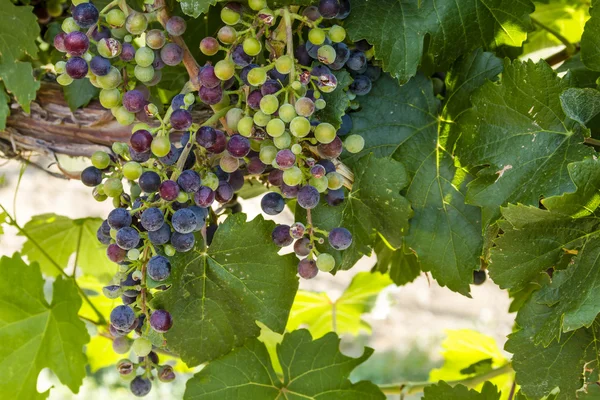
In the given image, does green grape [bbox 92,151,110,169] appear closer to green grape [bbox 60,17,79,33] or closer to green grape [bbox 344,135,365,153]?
green grape [bbox 60,17,79,33]

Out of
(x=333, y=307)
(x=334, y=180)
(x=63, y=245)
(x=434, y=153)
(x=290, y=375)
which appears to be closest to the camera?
(x=334, y=180)

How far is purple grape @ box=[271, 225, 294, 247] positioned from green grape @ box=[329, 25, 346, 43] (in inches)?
10.1

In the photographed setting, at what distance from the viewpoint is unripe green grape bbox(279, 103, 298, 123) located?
802 mm

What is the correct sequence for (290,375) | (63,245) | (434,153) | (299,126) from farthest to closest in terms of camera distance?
(63,245) < (290,375) < (434,153) < (299,126)

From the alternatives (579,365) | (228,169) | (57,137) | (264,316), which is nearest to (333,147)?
(228,169)

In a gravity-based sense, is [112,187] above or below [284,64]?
below

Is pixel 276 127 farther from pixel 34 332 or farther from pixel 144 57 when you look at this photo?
pixel 34 332

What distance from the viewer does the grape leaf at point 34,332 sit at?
48.1 inches

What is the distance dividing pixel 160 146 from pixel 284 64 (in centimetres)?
18

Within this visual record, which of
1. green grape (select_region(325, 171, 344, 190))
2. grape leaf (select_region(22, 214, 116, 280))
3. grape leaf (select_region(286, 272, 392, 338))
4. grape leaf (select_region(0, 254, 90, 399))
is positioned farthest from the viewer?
grape leaf (select_region(286, 272, 392, 338))

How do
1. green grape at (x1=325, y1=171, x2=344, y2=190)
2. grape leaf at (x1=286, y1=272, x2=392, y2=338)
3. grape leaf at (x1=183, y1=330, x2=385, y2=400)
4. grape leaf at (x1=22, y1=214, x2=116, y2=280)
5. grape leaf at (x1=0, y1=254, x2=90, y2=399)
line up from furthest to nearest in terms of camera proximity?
grape leaf at (x1=286, y1=272, x2=392, y2=338) < grape leaf at (x1=22, y1=214, x2=116, y2=280) < grape leaf at (x1=0, y1=254, x2=90, y2=399) < grape leaf at (x1=183, y1=330, x2=385, y2=400) < green grape at (x1=325, y1=171, x2=344, y2=190)

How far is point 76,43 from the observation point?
81 cm

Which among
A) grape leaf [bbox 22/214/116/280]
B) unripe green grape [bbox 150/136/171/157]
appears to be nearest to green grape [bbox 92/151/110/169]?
unripe green grape [bbox 150/136/171/157]

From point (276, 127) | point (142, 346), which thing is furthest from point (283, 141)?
point (142, 346)
